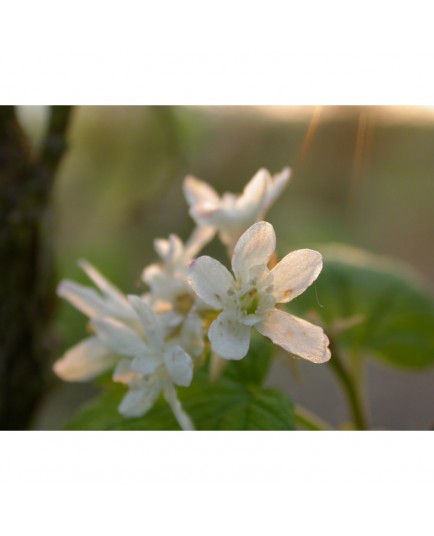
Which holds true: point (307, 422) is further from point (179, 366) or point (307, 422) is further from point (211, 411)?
point (179, 366)

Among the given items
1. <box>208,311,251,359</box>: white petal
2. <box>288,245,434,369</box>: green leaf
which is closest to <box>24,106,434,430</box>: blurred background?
<box>288,245,434,369</box>: green leaf

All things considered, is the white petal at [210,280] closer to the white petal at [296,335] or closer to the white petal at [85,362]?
the white petal at [296,335]

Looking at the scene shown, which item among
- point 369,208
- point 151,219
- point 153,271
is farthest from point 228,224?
point 369,208

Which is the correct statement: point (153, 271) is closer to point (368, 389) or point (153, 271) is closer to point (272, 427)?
point (272, 427)

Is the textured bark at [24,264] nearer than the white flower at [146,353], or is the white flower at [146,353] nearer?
the white flower at [146,353]

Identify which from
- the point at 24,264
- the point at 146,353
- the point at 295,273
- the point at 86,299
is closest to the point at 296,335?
the point at 295,273

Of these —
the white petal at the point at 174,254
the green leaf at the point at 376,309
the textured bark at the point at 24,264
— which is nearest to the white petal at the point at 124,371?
the white petal at the point at 174,254
